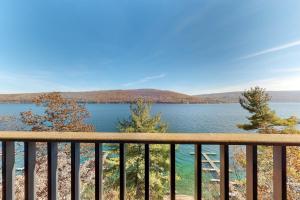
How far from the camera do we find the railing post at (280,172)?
99 cm

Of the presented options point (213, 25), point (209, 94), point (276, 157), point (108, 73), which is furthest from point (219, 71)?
point (276, 157)

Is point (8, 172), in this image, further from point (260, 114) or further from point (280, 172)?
point (260, 114)

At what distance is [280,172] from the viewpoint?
100 centimetres

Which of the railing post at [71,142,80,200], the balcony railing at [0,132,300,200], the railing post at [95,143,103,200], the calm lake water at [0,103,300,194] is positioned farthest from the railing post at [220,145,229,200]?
the calm lake water at [0,103,300,194]

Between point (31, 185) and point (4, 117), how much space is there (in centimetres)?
1269

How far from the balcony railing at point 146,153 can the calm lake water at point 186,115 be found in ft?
29.5

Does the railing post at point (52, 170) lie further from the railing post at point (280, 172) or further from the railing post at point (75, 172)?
the railing post at point (280, 172)

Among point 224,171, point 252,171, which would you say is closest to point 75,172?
point 224,171

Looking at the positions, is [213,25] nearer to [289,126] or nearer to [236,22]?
[236,22]

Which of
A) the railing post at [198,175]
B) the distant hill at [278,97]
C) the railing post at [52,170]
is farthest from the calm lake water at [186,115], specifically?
the railing post at [52,170]

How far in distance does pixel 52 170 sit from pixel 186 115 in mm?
17396

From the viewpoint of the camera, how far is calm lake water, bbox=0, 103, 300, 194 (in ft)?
37.7

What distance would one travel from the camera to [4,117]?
11.4 metres

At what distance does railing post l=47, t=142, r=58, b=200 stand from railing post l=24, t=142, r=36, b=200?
0.29 feet
